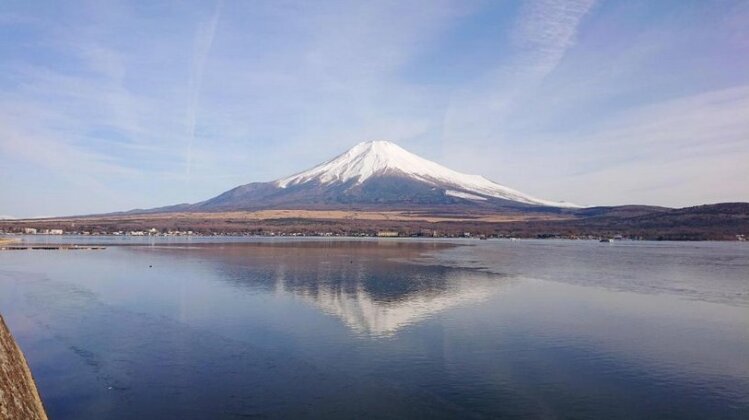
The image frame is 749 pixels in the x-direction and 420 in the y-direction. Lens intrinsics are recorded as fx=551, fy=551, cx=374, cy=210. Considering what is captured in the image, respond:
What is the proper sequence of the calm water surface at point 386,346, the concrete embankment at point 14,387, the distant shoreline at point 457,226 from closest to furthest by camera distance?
the concrete embankment at point 14,387, the calm water surface at point 386,346, the distant shoreline at point 457,226

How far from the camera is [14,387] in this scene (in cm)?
341

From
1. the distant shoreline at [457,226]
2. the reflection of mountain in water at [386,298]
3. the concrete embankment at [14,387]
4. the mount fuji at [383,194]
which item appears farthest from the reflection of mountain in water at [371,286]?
the mount fuji at [383,194]

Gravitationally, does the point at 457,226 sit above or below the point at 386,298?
above

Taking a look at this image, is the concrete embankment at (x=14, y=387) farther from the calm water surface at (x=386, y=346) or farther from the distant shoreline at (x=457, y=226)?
the distant shoreline at (x=457, y=226)

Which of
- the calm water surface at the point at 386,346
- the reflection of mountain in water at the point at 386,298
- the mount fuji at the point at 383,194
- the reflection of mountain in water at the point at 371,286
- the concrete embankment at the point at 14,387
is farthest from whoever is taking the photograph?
the mount fuji at the point at 383,194

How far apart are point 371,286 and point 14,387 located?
77.4 feet

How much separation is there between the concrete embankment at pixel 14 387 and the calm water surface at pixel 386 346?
21.7 ft

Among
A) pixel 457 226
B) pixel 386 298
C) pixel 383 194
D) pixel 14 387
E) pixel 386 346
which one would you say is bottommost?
pixel 386 346

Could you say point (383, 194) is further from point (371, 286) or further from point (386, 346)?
point (386, 346)

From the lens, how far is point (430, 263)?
4000 cm

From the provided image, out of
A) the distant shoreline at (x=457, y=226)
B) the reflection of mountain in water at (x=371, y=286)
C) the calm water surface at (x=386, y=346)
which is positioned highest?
the distant shoreline at (x=457, y=226)

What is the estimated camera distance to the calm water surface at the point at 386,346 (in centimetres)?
1056

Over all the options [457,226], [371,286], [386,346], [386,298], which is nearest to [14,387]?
[386,346]

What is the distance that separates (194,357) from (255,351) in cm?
151
